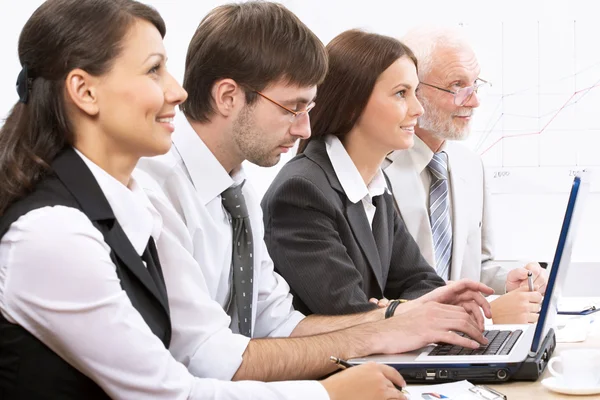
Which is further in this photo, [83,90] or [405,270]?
[405,270]

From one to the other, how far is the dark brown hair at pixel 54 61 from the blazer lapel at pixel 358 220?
1013 millimetres

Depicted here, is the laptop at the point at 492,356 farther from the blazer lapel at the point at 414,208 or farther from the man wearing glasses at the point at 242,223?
the blazer lapel at the point at 414,208

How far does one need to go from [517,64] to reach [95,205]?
2900 millimetres

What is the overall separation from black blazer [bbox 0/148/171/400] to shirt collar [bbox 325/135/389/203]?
96 cm

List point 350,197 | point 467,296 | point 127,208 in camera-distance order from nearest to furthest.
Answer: point 127,208 → point 467,296 → point 350,197

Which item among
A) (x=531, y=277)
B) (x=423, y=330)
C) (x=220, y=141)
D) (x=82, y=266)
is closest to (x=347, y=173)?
(x=220, y=141)

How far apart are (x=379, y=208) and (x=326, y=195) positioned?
0.90ft

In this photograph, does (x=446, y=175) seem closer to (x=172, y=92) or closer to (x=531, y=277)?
(x=531, y=277)

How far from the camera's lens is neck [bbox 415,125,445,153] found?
3.04m

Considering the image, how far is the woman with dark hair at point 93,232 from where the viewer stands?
4.17ft

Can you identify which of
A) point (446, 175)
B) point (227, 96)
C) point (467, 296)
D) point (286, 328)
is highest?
point (227, 96)

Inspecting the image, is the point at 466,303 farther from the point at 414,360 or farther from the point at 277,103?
the point at 277,103

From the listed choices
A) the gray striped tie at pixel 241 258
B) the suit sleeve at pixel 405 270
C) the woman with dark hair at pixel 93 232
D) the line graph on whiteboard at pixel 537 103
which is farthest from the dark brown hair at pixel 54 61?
the line graph on whiteboard at pixel 537 103

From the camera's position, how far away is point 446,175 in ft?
9.96
